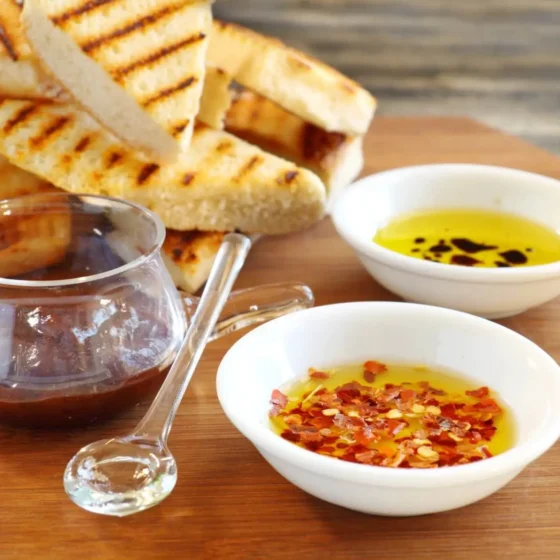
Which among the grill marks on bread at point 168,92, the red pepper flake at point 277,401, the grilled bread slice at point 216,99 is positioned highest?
the grill marks on bread at point 168,92

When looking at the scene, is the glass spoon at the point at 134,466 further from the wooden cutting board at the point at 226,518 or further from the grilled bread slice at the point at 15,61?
the grilled bread slice at the point at 15,61

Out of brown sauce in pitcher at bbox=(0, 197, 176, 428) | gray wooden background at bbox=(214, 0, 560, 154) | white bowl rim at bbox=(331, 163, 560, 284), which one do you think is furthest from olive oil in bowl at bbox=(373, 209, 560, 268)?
gray wooden background at bbox=(214, 0, 560, 154)

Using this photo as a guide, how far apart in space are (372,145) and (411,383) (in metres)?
1.25

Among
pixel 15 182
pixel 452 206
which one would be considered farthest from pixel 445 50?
pixel 15 182

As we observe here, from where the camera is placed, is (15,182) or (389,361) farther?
(15,182)

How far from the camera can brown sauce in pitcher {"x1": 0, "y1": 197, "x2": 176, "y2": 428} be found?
3.10ft

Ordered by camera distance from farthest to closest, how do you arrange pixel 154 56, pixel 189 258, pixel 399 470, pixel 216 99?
pixel 216 99 < pixel 154 56 < pixel 189 258 < pixel 399 470

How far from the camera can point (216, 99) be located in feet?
5.54

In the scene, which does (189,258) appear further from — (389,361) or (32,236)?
(389,361)

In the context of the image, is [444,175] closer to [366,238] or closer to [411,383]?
[366,238]

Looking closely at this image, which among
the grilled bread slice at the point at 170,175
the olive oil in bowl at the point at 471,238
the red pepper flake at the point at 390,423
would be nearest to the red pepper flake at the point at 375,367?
the red pepper flake at the point at 390,423

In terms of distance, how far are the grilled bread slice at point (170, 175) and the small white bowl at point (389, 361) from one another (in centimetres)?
44

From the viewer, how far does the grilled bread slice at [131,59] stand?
1378 mm

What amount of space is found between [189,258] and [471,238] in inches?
20.0
